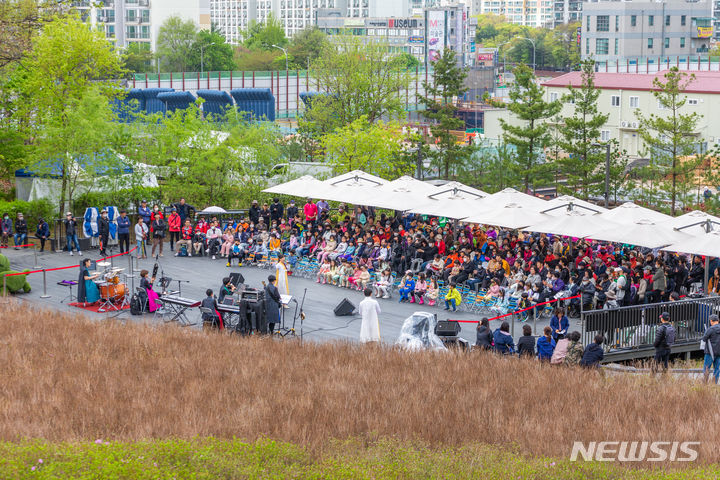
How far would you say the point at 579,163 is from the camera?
39.4 metres

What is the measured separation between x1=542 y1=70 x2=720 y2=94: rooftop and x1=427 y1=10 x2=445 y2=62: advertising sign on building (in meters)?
103

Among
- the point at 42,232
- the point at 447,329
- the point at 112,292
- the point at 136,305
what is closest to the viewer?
the point at 447,329

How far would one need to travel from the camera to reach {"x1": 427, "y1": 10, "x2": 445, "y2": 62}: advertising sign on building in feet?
555

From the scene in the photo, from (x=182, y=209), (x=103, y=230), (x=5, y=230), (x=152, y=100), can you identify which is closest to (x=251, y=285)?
(x=103, y=230)

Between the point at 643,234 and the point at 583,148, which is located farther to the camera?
the point at 583,148

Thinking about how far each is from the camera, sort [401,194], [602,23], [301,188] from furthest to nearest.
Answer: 1. [602,23]
2. [301,188]
3. [401,194]

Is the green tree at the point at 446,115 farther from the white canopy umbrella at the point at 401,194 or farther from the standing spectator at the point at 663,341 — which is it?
the standing spectator at the point at 663,341

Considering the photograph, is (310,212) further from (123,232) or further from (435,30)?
(435,30)

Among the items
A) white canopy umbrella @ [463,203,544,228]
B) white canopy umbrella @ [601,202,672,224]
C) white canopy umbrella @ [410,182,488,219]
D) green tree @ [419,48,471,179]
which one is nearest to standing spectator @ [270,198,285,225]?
white canopy umbrella @ [410,182,488,219]

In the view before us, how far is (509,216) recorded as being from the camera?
81.9 feet

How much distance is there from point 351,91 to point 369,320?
1470 inches

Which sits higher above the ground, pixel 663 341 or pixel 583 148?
pixel 583 148

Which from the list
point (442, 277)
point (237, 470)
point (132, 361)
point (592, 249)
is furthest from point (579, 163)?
point (237, 470)

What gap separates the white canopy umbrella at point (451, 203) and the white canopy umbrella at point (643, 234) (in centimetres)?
461
